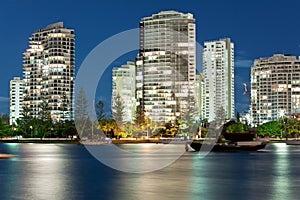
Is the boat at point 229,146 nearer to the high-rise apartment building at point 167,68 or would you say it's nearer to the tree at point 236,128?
the tree at point 236,128

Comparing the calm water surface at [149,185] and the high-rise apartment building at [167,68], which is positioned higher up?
the high-rise apartment building at [167,68]

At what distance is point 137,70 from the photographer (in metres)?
184

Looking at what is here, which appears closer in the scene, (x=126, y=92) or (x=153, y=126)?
(x=153, y=126)

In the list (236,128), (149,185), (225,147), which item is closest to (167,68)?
(236,128)

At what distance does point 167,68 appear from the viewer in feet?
601

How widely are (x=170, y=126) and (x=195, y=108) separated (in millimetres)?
7503

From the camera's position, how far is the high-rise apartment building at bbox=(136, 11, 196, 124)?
179 meters

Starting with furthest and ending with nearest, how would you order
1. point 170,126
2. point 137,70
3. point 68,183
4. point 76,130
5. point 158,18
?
point 158,18, point 137,70, point 170,126, point 76,130, point 68,183

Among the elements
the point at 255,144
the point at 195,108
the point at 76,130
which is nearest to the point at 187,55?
the point at 195,108

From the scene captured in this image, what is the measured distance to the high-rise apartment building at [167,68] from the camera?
17875 cm

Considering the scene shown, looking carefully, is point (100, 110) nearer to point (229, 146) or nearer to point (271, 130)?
point (271, 130)

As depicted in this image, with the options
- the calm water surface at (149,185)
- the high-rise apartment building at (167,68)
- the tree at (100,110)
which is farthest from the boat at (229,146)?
the high-rise apartment building at (167,68)

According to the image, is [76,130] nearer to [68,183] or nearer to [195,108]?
[195,108]

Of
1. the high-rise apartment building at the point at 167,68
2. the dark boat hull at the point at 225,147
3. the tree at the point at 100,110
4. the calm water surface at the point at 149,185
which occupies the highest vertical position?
the high-rise apartment building at the point at 167,68
